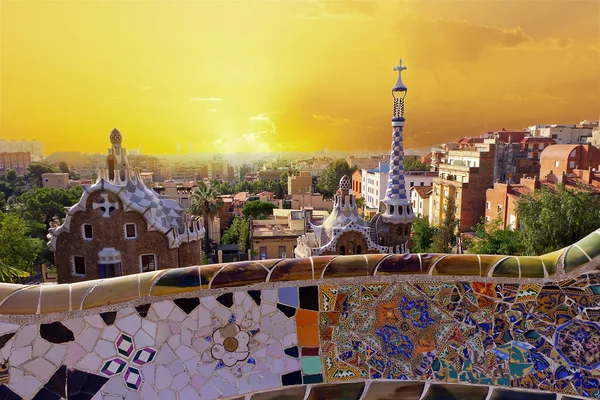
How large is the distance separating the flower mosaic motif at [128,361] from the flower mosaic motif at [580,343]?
2.56 meters

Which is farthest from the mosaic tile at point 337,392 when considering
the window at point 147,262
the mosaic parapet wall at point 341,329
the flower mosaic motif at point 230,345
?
the window at point 147,262

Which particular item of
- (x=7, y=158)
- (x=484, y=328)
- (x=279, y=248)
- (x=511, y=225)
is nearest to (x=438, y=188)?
(x=511, y=225)

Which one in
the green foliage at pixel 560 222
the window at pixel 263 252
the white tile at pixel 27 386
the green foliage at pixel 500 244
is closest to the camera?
the white tile at pixel 27 386

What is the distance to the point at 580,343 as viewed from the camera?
2740 millimetres

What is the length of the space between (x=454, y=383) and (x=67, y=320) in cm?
239

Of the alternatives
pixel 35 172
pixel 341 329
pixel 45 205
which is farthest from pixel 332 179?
pixel 341 329

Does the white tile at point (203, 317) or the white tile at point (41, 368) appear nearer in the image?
the white tile at point (41, 368)

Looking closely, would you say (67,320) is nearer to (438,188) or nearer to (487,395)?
(487,395)

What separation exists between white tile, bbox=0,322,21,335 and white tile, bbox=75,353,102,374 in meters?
0.40

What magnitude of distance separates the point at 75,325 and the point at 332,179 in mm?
43607

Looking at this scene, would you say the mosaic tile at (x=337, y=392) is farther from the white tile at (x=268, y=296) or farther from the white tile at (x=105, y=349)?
the white tile at (x=105, y=349)

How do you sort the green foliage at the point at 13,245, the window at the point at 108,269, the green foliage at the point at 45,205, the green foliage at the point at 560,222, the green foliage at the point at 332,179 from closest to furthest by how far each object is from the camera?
the window at the point at 108,269, the green foliage at the point at 560,222, the green foliage at the point at 13,245, the green foliage at the point at 45,205, the green foliage at the point at 332,179

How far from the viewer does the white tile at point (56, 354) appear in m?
2.46

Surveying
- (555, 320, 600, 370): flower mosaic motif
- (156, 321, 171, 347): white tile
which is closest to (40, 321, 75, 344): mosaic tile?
(156, 321, 171, 347): white tile
